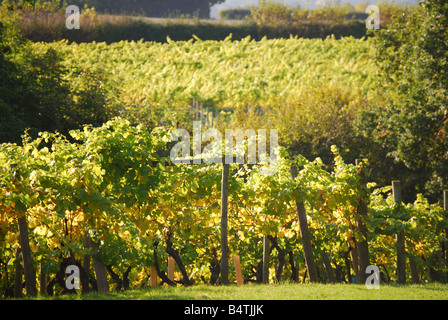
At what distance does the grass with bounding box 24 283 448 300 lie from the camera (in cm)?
696

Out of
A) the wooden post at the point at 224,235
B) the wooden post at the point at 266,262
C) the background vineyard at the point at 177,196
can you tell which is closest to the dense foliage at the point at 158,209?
the background vineyard at the point at 177,196

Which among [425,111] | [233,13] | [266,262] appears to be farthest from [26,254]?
[233,13]

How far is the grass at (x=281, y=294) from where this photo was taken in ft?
22.9

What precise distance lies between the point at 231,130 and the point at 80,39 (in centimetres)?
2969

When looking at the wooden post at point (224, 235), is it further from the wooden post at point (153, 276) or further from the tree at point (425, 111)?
the tree at point (425, 111)

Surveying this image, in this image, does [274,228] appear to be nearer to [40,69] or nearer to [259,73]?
[40,69]

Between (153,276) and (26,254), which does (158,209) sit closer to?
(153,276)

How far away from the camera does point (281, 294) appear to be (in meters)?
7.23

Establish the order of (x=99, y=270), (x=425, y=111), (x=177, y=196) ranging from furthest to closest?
(x=425, y=111)
(x=177, y=196)
(x=99, y=270)

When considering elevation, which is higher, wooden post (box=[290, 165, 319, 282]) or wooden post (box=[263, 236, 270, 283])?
wooden post (box=[290, 165, 319, 282])

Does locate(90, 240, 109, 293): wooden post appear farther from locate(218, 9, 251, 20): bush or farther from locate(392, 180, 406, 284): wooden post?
locate(218, 9, 251, 20): bush

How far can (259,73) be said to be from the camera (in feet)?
123

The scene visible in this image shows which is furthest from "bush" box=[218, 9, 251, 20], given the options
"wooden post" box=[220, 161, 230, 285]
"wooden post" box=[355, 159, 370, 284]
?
"wooden post" box=[220, 161, 230, 285]

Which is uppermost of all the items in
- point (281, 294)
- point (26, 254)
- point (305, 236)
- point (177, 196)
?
point (177, 196)
